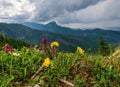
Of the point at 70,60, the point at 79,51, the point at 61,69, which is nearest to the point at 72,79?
the point at 61,69

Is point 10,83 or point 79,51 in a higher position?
point 79,51

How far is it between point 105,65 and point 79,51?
969 millimetres

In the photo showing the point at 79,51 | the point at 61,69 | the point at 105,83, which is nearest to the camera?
the point at 105,83

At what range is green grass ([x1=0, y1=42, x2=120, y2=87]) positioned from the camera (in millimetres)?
7457

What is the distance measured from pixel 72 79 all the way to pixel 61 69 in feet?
1.32

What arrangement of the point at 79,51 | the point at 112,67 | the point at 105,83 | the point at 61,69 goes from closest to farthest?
the point at 105,83
the point at 61,69
the point at 112,67
the point at 79,51

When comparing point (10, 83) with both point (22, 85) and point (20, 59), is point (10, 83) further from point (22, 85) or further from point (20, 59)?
point (20, 59)

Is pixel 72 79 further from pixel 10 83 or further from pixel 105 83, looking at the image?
pixel 10 83

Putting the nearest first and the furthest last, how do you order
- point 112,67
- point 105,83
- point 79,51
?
point 105,83 → point 112,67 → point 79,51

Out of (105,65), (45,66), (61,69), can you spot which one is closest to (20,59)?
(45,66)

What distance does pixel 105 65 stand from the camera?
8.42m

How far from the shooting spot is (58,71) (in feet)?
25.6

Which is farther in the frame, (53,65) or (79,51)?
(79,51)

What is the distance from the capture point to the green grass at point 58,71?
746cm
